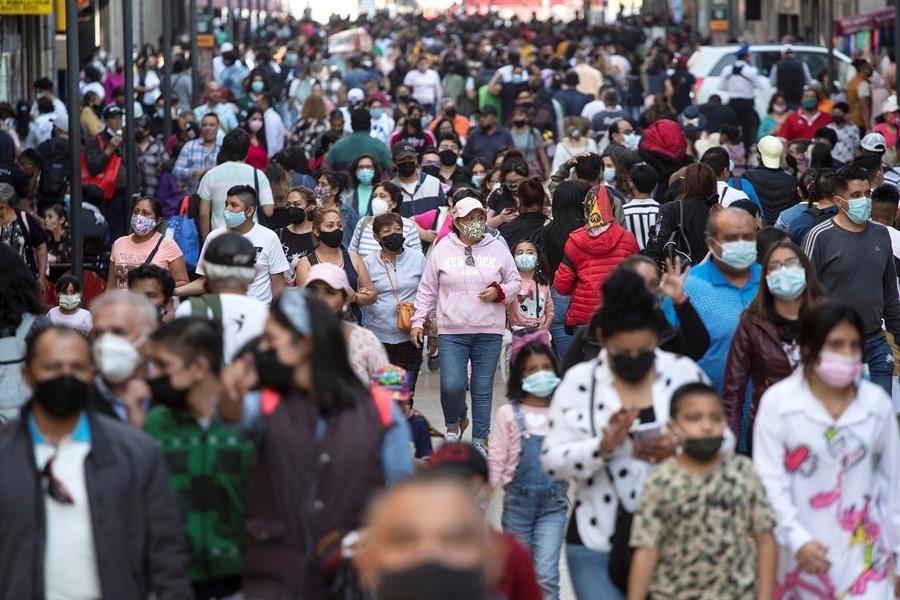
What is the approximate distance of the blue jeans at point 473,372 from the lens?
10727mm

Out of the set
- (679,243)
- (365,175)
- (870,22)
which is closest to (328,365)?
(679,243)

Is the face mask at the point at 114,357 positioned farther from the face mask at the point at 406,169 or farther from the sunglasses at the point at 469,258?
the face mask at the point at 406,169

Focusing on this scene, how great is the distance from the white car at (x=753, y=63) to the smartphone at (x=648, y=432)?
20457 millimetres

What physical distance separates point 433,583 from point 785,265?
442cm

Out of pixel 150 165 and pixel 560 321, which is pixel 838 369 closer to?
pixel 560 321

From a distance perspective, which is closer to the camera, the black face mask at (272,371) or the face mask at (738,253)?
the black face mask at (272,371)

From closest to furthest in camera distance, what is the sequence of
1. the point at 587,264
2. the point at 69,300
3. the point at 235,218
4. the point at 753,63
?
the point at 587,264 → the point at 235,218 → the point at 69,300 → the point at 753,63

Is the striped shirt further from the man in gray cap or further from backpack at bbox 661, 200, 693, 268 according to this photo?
the man in gray cap

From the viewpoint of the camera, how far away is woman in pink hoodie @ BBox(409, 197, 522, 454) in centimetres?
1059

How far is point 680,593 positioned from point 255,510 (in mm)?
1251

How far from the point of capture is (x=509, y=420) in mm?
7504

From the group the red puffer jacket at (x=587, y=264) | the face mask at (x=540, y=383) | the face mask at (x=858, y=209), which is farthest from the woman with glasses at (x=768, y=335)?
the red puffer jacket at (x=587, y=264)

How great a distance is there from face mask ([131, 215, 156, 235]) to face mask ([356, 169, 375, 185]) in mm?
3435

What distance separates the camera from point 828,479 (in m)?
6.05
